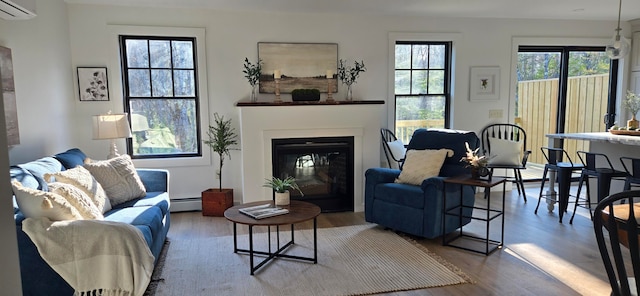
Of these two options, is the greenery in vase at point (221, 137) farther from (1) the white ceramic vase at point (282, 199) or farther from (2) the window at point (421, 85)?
(2) the window at point (421, 85)

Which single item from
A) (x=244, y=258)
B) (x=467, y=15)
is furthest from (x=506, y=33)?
(x=244, y=258)

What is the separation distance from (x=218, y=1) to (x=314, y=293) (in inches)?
125

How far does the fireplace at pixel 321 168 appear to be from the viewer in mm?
4819

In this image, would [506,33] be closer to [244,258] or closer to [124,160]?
[244,258]

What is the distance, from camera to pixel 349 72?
17.1 ft

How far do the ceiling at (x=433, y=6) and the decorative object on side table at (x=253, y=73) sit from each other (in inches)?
24.5

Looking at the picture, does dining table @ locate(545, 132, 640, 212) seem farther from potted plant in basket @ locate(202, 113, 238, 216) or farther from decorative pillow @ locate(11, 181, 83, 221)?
decorative pillow @ locate(11, 181, 83, 221)

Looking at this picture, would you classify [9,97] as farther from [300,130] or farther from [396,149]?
[396,149]

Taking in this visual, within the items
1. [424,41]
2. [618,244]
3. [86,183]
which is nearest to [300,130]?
[424,41]

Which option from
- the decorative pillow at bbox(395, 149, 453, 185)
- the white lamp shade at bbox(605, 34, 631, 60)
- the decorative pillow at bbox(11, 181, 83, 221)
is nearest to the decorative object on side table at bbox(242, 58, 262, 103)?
the decorative pillow at bbox(395, 149, 453, 185)

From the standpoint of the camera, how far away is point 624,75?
6.00 metres

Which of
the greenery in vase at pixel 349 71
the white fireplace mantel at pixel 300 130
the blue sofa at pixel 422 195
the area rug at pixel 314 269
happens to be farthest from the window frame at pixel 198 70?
the blue sofa at pixel 422 195

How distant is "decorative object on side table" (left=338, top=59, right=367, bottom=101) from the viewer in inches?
202

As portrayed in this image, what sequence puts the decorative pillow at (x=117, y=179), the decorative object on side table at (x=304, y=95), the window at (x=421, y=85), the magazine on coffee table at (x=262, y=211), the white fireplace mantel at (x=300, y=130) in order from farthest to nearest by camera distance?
1. the window at (x=421, y=85)
2. the decorative object on side table at (x=304, y=95)
3. the white fireplace mantel at (x=300, y=130)
4. the decorative pillow at (x=117, y=179)
5. the magazine on coffee table at (x=262, y=211)
